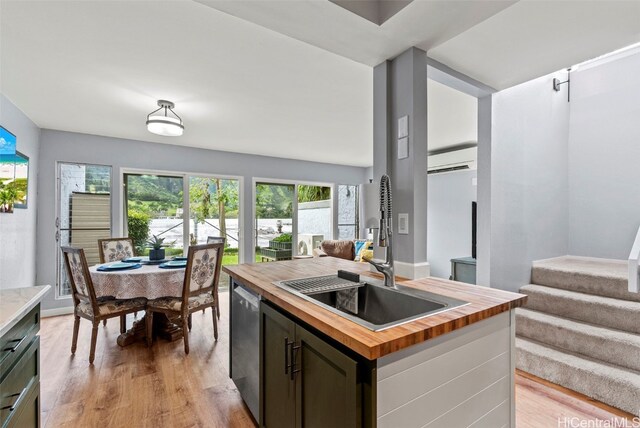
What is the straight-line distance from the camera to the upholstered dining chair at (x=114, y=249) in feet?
10.9

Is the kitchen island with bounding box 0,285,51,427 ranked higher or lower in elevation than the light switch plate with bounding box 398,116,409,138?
lower

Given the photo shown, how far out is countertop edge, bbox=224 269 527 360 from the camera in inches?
32.9

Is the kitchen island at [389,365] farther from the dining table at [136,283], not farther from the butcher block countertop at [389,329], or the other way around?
the dining table at [136,283]

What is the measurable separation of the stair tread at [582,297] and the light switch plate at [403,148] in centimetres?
191

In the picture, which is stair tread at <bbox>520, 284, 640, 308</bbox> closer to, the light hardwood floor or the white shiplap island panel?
the light hardwood floor

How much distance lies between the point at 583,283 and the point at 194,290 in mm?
3509

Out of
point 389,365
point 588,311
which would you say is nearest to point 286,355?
point 389,365

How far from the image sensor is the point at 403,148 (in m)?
1.90

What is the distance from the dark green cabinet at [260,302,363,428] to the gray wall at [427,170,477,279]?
4111 mm

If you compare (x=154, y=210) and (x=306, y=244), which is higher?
(x=154, y=210)

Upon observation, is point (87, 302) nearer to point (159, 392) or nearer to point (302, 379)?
point (159, 392)

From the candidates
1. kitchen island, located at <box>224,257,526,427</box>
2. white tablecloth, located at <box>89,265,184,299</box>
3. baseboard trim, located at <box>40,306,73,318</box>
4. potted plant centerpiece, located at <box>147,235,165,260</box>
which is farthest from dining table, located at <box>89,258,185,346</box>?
baseboard trim, located at <box>40,306,73,318</box>

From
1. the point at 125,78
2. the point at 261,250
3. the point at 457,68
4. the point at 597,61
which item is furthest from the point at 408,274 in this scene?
the point at 261,250

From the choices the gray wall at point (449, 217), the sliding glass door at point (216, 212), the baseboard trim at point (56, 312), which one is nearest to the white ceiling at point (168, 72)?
the sliding glass door at point (216, 212)
